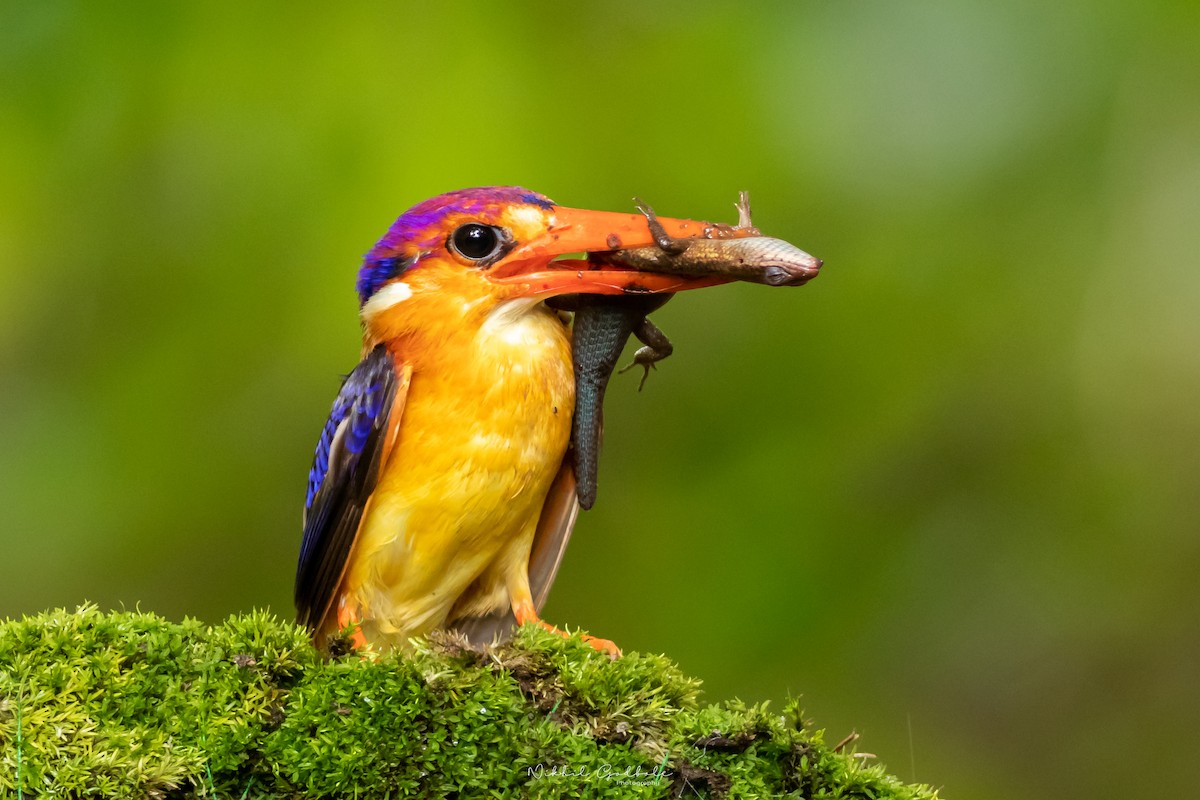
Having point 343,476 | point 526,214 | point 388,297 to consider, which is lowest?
point 343,476

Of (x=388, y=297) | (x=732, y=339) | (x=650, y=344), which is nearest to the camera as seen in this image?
(x=388, y=297)

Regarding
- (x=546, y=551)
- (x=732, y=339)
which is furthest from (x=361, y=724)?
(x=732, y=339)

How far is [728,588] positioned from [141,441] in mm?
2170

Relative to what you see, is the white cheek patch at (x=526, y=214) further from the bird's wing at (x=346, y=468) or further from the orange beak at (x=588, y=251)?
the bird's wing at (x=346, y=468)

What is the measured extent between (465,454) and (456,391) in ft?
0.47

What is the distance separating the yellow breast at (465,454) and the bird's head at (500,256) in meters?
0.05

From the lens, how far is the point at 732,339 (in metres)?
5.02

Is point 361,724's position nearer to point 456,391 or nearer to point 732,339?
point 456,391

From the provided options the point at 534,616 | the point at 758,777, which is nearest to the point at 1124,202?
the point at 534,616

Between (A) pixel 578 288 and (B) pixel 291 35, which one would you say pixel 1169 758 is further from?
(B) pixel 291 35

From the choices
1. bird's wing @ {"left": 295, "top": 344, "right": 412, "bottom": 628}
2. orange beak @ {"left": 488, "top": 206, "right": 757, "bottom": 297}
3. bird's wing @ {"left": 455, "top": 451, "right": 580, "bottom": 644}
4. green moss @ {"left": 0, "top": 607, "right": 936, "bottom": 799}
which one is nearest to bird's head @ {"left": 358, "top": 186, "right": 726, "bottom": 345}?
orange beak @ {"left": 488, "top": 206, "right": 757, "bottom": 297}

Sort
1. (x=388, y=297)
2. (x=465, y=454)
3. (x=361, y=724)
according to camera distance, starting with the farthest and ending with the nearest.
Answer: (x=388, y=297) → (x=465, y=454) → (x=361, y=724)

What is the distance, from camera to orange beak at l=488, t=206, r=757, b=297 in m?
3.12

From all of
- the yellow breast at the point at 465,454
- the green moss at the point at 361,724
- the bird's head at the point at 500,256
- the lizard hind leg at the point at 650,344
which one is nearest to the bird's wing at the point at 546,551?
the yellow breast at the point at 465,454
